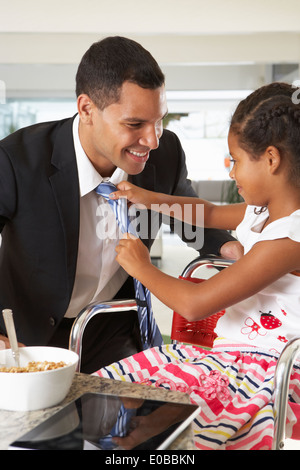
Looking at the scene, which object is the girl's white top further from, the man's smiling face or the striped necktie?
the man's smiling face

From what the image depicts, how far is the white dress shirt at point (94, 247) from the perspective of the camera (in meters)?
1.87

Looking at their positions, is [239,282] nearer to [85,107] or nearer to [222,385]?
[222,385]

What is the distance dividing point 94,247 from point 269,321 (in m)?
0.72

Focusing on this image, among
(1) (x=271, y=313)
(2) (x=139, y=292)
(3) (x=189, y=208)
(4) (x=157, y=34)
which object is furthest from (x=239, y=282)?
(4) (x=157, y=34)

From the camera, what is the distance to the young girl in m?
1.27

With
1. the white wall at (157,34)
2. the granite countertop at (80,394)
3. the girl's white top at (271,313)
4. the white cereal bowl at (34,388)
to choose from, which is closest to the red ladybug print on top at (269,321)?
Answer: the girl's white top at (271,313)

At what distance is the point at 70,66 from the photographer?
25.8 ft

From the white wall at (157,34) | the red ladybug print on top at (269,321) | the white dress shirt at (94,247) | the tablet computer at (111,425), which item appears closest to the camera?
the tablet computer at (111,425)

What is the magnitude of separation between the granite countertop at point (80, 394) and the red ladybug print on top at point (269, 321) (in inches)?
19.4

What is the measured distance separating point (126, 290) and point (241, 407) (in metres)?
0.88

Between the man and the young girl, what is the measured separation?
324 millimetres

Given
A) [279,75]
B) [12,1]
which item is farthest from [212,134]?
[12,1]

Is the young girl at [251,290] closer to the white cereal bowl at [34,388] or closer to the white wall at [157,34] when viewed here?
the white cereal bowl at [34,388]

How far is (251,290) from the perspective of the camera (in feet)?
4.35
